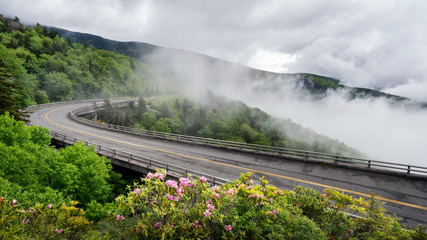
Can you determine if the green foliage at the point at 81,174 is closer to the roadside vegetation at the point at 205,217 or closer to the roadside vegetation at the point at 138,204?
the roadside vegetation at the point at 138,204

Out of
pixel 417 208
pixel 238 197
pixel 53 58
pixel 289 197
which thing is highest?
pixel 53 58

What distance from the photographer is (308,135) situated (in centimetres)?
12600

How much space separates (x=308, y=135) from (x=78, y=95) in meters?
125

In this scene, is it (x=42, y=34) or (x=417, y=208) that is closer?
(x=417, y=208)

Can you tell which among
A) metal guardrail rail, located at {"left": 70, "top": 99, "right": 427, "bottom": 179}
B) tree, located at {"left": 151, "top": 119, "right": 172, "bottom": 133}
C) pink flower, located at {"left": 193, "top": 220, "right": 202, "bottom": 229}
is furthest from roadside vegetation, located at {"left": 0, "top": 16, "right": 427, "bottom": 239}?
tree, located at {"left": 151, "top": 119, "right": 172, "bottom": 133}

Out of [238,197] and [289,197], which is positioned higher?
[238,197]

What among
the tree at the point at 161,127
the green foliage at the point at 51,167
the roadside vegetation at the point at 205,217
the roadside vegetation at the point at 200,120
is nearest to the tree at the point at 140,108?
the roadside vegetation at the point at 200,120

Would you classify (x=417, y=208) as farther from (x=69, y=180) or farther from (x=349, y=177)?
(x=69, y=180)

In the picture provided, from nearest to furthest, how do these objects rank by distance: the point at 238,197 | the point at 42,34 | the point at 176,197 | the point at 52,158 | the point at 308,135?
1. the point at 176,197
2. the point at 238,197
3. the point at 52,158
4. the point at 42,34
5. the point at 308,135

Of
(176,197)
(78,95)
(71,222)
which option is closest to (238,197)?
(176,197)

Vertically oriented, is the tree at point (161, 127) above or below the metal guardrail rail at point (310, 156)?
below

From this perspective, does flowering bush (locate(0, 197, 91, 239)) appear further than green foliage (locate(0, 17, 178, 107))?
No

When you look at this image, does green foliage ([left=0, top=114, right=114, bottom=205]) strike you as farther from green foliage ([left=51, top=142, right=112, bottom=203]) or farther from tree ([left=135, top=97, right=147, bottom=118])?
tree ([left=135, top=97, right=147, bottom=118])

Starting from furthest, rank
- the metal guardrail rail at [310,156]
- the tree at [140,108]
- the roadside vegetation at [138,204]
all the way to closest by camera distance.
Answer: the tree at [140,108] → the metal guardrail rail at [310,156] → the roadside vegetation at [138,204]
